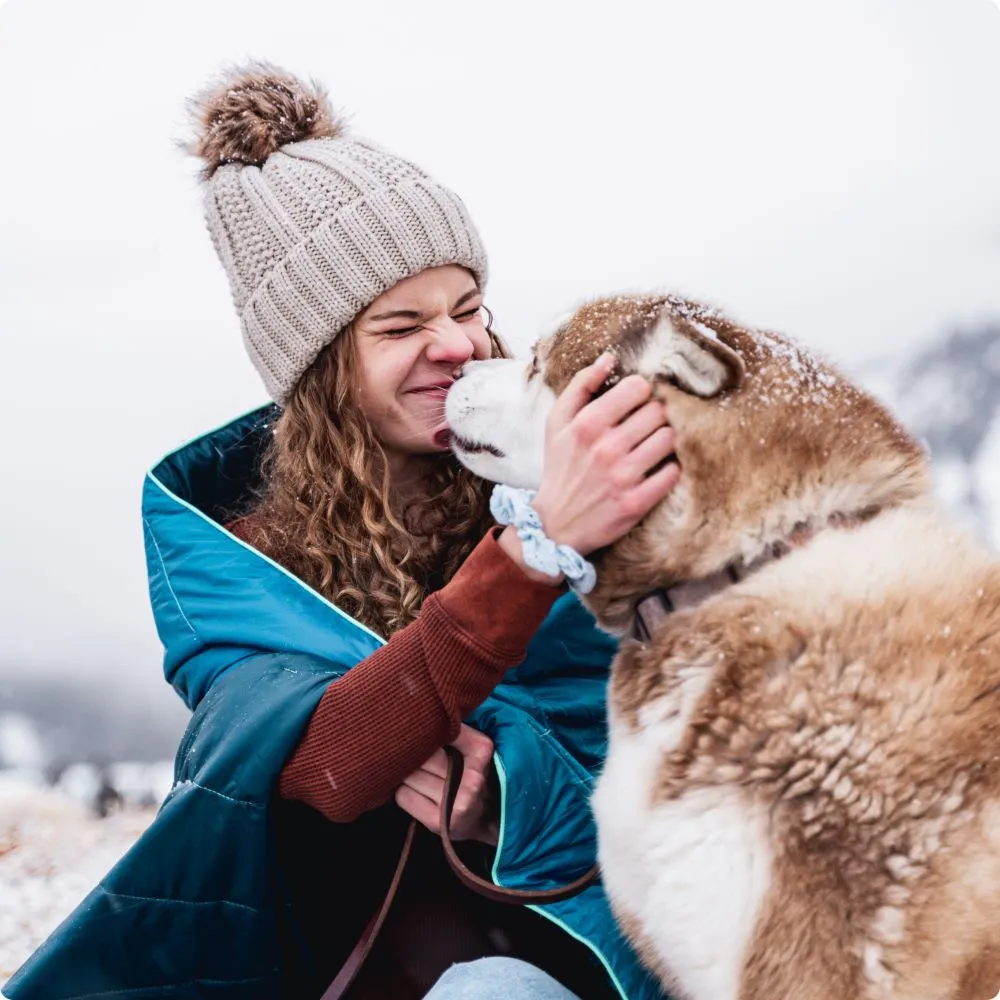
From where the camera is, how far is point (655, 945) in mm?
1499

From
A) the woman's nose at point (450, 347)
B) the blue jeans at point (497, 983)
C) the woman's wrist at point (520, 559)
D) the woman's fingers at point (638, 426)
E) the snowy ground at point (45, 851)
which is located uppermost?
the woman's fingers at point (638, 426)

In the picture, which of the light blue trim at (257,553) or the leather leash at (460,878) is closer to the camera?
the leather leash at (460,878)

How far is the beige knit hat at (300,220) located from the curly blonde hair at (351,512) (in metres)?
0.11

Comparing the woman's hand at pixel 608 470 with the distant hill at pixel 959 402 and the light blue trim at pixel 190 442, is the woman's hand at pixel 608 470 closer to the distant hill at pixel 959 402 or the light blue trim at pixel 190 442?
the light blue trim at pixel 190 442

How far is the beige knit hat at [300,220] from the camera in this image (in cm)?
233

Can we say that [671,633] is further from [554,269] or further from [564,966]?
[554,269]

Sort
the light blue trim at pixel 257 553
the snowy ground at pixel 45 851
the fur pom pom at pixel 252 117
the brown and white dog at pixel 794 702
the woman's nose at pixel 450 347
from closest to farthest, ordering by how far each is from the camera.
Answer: the brown and white dog at pixel 794 702
the light blue trim at pixel 257 553
the woman's nose at pixel 450 347
the fur pom pom at pixel 252 117
the snowy ground at pixel 45 851

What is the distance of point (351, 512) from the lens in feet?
7.89

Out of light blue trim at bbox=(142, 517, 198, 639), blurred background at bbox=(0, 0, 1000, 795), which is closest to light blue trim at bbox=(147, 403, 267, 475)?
Result: light blue trim at bbox=(142, 517, 198, 639)

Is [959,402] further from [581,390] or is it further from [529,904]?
[529,904]

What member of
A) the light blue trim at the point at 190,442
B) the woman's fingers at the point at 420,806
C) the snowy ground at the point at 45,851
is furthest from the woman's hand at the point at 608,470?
the snowy ground at the point at 45,851

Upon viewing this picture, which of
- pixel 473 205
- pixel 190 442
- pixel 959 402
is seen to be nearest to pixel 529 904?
pixel 190 442

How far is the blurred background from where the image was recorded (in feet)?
14.0

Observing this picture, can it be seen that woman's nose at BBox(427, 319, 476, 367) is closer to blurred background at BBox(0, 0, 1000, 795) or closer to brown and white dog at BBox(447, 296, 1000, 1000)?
brown and white dog at BBox(447, 296, 1000, 1000)
